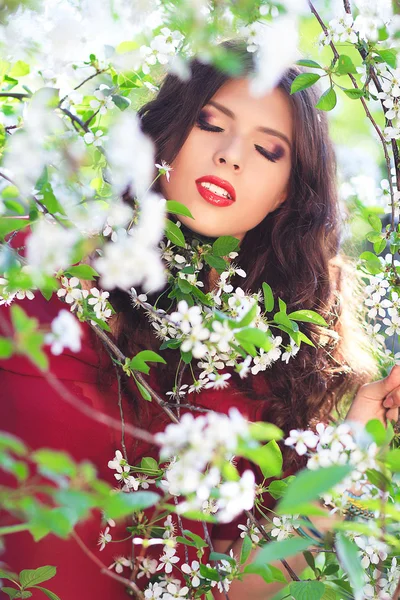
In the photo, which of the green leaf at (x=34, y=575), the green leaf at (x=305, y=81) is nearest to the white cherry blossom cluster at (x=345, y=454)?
the green leaf at (x=34, y=575)

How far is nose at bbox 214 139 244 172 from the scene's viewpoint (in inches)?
55.2

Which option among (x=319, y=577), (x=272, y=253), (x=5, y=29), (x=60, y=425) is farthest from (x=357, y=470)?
(x=272, y=253)

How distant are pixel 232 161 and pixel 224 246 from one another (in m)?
0.20

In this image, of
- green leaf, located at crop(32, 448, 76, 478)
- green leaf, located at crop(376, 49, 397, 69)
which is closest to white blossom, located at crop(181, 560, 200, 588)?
green leaf, located at crop(32, 448, 76, 478)

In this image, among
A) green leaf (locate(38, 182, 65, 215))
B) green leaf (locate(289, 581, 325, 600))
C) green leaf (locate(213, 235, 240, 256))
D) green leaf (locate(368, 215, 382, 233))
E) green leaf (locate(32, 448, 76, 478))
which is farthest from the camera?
green leaf (locate(368, 215, 382, 233))

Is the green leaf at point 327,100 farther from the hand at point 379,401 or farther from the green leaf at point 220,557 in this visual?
the green leaf at point 220,557

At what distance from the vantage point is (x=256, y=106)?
149 cm

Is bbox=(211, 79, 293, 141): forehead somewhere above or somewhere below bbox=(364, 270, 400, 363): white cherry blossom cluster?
above

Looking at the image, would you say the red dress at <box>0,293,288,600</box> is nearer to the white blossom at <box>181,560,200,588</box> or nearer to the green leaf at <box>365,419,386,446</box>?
the white blossom at <box>181,560,200,588</box>

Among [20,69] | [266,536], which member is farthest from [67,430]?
[20,69]

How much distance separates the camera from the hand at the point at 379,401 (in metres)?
1.39

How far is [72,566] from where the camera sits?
1.47m

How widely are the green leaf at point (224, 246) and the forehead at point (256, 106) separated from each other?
0.30 m

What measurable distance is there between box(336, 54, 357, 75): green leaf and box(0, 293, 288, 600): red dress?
744 millimetres
